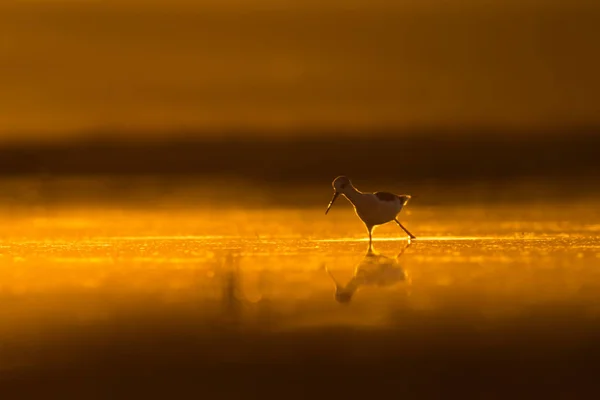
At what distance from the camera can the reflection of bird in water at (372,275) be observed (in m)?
8.59

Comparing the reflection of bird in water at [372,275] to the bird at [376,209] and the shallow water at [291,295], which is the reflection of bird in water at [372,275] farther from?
the bird at [376,209]

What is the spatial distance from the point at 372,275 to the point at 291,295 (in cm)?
111

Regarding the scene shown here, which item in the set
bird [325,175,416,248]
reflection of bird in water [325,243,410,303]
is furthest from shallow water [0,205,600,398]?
bird [325,175,416,248]

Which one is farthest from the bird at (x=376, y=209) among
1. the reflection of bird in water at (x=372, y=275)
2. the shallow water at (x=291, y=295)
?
the reflection of bird in water at (x=372, y=275)

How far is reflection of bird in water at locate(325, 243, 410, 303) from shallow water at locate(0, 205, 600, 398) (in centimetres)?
2

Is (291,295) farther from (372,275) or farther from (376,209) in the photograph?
(376,209)

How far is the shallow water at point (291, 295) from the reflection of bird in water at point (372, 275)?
2cm

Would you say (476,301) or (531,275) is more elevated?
(531,275)

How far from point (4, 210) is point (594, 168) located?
1005cm

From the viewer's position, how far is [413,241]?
38.3 ft

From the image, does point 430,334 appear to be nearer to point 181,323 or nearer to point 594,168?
point 181,323

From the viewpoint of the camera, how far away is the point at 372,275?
9.38 meters

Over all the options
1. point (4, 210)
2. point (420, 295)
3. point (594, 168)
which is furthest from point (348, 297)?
point (594, 168)

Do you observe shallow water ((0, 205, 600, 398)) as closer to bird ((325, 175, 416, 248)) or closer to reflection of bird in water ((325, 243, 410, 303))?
reflection of bird in water ((325, 243, 410, 303))
